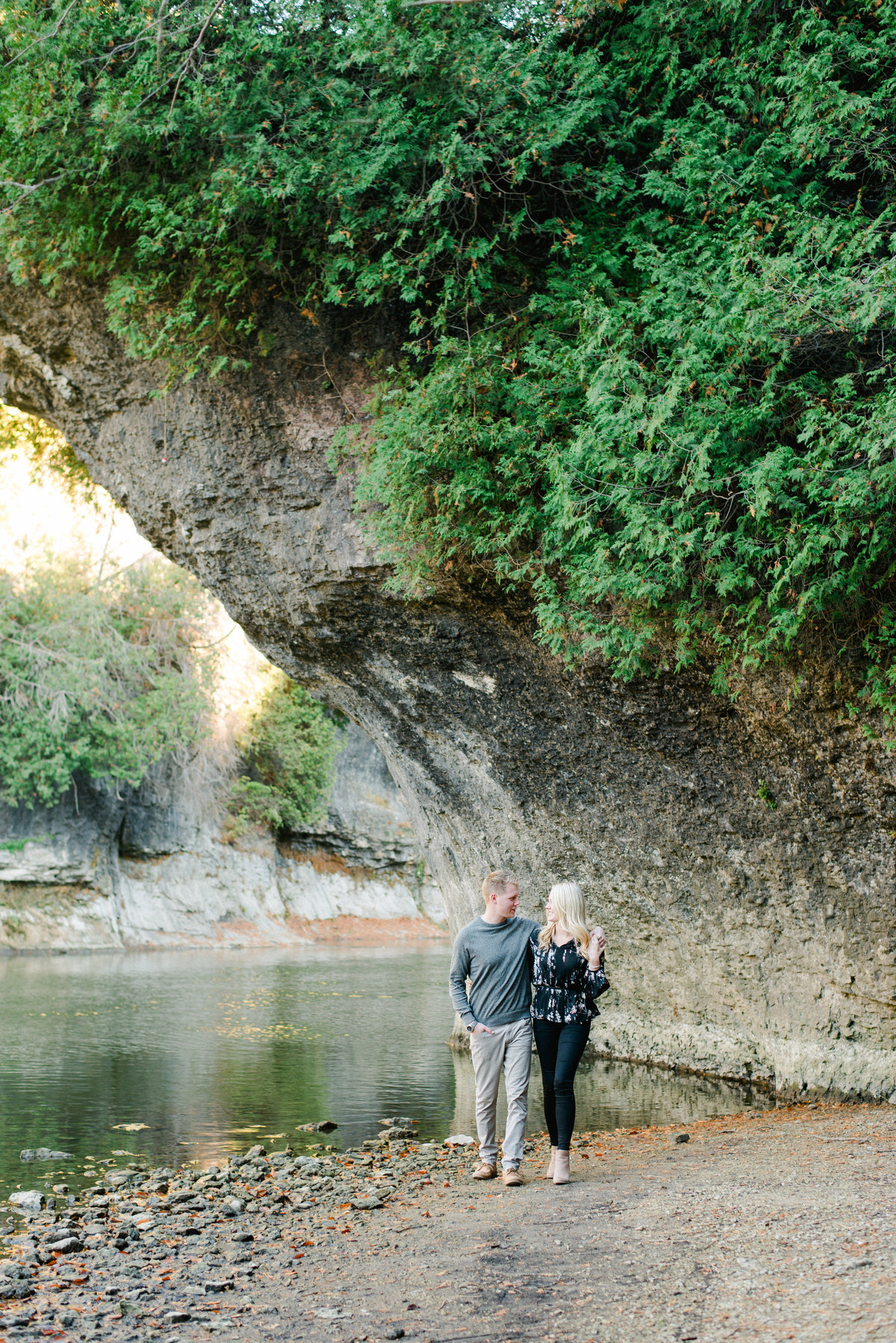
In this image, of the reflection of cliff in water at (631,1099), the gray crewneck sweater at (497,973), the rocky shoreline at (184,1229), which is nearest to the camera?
the rocky shoreline at (184,1229)

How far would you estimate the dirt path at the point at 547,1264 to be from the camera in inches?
155

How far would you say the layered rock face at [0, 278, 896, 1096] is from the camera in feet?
29.0

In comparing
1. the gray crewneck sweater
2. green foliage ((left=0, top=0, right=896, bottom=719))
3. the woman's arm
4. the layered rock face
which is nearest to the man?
the gray crewneck sweater

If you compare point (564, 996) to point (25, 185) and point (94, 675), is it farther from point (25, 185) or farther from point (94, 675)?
point (94, 675)

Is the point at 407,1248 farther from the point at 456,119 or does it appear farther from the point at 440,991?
the point at 440,991

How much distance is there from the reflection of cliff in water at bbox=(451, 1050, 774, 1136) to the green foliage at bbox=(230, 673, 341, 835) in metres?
24.2

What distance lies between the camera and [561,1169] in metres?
6.25

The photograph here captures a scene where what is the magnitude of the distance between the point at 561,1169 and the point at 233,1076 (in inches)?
232

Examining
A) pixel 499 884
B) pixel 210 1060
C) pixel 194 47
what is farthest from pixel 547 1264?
pixel 194 47

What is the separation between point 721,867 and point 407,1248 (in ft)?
17.9

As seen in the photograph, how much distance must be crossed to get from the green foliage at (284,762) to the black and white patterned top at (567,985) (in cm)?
2874

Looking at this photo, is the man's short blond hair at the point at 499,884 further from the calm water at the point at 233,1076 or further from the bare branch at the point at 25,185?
the bare branch at the point at 25,185

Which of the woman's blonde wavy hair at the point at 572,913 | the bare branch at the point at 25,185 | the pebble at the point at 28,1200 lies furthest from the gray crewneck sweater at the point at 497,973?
the bare branch at the point at 25,185

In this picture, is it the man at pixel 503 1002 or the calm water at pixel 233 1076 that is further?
the calm water at pixel 233 1076
